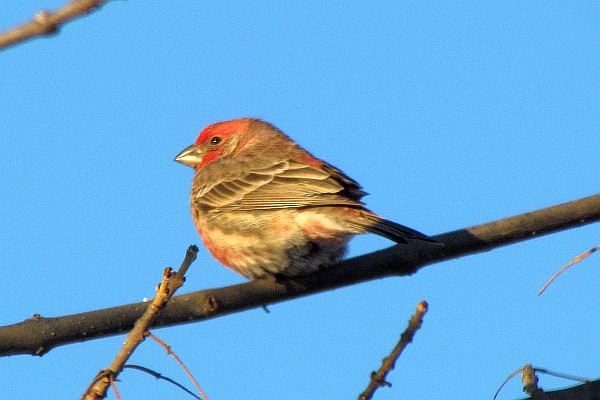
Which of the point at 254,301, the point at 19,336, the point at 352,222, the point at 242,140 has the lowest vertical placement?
the point at 19,336

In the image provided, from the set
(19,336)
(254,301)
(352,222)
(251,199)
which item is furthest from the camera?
(251,199)

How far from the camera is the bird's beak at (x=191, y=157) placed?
9102 millimetres

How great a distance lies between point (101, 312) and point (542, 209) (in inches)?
102

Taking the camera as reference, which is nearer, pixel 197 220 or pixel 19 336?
pixel 19 336

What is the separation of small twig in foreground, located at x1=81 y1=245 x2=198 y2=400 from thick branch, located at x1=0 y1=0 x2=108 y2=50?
1471mm

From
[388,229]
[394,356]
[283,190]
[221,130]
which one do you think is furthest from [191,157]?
[394,356]

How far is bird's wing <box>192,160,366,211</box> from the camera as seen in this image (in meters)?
6.88

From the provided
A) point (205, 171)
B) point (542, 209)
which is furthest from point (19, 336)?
point (205, 171)

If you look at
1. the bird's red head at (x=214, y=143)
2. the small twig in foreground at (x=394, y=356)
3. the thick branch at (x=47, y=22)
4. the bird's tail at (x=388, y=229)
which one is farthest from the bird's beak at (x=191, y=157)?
the thick branch at (x=47, y=22)

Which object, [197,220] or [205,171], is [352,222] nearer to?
[197,220]

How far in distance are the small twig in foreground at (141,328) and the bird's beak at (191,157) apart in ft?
19.7

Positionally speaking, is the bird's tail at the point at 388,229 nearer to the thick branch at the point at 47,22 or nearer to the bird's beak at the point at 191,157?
the bird's beak at the point at 191,157

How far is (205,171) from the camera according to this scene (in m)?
8.48

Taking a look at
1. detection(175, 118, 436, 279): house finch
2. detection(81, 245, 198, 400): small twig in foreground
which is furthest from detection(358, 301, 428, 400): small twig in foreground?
detection(175, 118, 436, 279): house finch
